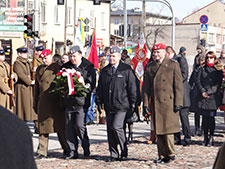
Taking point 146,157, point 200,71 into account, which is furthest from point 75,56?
point 200,71

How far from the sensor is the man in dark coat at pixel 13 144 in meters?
1.47

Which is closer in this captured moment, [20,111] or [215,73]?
[215,73]

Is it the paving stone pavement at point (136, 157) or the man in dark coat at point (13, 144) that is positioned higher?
the man in dark coat at point (13, 144)

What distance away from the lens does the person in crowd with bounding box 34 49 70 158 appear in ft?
33.0

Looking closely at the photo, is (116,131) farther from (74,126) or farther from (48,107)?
(48,107)

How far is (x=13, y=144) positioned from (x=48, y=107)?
8642mm

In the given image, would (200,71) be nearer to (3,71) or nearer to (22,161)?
(3,71)

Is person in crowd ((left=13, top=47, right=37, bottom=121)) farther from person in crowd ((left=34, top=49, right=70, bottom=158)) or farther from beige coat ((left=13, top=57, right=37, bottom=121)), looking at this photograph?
person in crowd ((left=34, top=49, right=70, bottom=158))

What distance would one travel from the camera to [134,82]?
9.74 m

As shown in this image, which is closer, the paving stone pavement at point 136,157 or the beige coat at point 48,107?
the paving stone pavement at point 136,157

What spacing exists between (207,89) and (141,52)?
23.4 ft

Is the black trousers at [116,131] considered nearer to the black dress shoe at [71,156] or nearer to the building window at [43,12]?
the black dress shoe at [71,156]

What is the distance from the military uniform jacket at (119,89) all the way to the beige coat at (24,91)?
3.56 metres

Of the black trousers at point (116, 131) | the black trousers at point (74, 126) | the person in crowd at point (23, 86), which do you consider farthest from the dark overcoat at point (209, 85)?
the person in crowd at point (23, 86)
